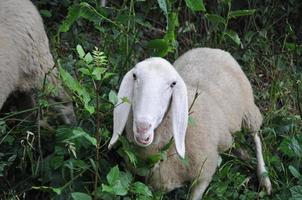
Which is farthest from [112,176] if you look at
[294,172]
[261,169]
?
[261,169]

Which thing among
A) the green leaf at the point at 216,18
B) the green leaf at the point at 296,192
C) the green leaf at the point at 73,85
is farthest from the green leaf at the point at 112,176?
the green leaf at the point at 216,18

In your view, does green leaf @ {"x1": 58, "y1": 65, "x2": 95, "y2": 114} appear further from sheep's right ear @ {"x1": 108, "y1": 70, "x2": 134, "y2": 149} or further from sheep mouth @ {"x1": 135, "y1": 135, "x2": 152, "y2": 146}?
sheep mouth @ {"x1": 135, "y1": 135, "x2": 152, "y2": 146}

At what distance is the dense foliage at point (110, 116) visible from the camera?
152 inches

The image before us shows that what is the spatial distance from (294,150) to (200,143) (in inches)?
28.6

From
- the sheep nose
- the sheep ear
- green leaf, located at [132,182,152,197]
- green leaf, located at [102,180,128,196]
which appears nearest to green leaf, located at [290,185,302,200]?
the sheep ear

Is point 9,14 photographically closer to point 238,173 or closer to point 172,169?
point 172,169

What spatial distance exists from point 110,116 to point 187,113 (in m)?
0.69

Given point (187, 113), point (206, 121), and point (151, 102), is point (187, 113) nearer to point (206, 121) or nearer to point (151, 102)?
point (151, 102)

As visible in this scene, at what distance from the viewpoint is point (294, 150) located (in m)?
4.54

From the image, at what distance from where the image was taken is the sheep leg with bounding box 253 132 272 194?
469 centimetres

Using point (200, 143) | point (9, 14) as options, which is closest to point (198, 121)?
point (200, 143)

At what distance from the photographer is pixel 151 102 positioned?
11.8 ft

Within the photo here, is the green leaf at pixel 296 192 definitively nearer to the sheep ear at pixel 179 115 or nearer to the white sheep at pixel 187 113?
the white sheep at pixel 187 113

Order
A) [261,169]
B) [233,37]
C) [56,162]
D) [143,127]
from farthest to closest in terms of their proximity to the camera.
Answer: [233,37]
[261,169]
[56,162]
[143,127]
